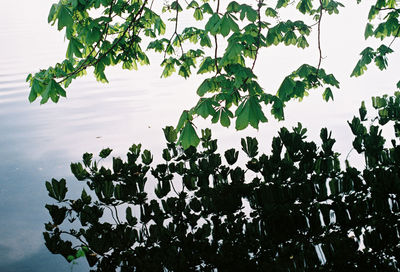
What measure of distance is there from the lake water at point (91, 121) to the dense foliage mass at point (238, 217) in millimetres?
1461

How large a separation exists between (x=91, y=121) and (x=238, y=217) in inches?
279

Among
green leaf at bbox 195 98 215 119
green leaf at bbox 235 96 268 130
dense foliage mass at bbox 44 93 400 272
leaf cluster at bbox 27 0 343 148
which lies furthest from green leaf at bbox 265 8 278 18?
green leaf at bbox 235 96 268 130

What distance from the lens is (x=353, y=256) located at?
3404 mm

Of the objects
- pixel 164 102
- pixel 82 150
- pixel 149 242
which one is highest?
pixel 164 102

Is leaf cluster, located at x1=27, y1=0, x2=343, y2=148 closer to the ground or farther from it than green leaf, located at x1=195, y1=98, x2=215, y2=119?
farther from it

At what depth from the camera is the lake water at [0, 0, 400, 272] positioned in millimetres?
5750

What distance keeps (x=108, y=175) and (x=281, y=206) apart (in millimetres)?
1631

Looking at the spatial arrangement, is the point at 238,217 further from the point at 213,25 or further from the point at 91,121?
the point at 91,121

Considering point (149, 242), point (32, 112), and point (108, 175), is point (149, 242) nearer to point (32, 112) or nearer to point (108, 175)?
point (108, 175)

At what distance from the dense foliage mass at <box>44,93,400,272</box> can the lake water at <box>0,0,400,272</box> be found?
1.46 metres


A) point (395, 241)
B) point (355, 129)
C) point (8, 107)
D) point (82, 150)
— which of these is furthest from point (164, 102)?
point (395, 241)

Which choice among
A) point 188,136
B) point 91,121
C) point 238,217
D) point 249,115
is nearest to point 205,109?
point 188,136

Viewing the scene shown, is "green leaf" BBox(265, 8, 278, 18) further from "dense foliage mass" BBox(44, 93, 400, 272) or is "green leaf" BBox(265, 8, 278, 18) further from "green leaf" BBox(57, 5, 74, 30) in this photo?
"green leaf" BBox(57, 5, 74, 30)

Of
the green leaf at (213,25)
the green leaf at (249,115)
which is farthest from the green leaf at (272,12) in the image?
the green leaf at (249,115)
